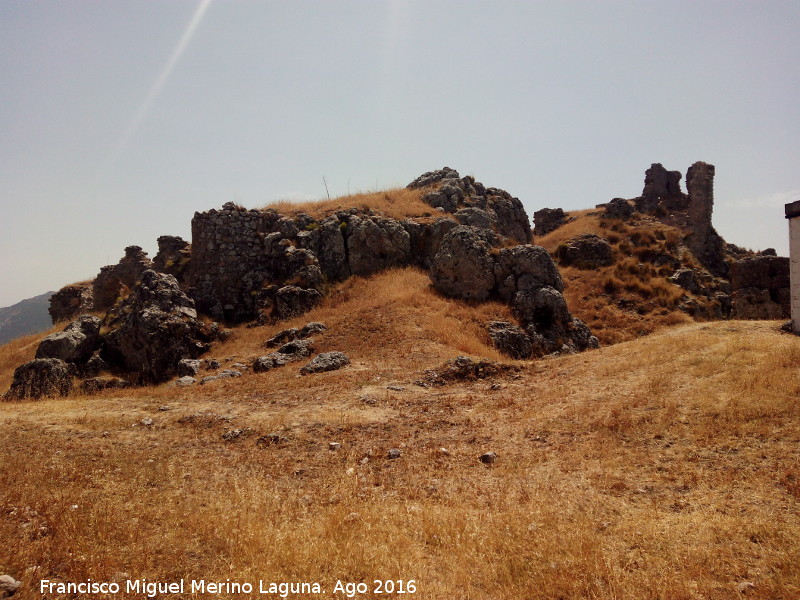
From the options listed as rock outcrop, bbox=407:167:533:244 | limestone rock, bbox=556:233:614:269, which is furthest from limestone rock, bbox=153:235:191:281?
limestone rock, bbox=556:233:614:269

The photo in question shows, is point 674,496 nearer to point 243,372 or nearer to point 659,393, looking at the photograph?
point 659,393

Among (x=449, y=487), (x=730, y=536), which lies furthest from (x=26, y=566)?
(x=730, y=536)

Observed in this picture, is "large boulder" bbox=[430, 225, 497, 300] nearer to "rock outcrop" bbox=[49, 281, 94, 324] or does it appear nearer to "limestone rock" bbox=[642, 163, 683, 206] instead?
"limestone rock" bbox=[642, 163, 683, 206]

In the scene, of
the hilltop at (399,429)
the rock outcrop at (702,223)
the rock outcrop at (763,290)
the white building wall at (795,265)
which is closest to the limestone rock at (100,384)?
the hilltop at (399,429)

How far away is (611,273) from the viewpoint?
98.4 feet

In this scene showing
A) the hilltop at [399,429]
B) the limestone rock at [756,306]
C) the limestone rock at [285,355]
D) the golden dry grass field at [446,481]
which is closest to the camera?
the golden dry grass field at [446,481]

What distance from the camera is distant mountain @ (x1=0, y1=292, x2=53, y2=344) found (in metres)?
125

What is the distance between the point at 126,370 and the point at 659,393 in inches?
766

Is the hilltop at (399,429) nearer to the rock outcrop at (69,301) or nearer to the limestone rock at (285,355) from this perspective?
the limestone rock at (285,355)

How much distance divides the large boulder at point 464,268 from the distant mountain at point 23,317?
404ft

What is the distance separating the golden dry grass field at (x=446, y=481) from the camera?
5.27 metres

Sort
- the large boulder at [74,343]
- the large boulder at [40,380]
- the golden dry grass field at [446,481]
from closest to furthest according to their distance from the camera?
the golden dry grass field at [446,481] → the large boulder at [40,380] → the large boulder at [74,343]

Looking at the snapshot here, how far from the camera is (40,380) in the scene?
16984 mm

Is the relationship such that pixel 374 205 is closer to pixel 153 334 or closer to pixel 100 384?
pixel 153 334
